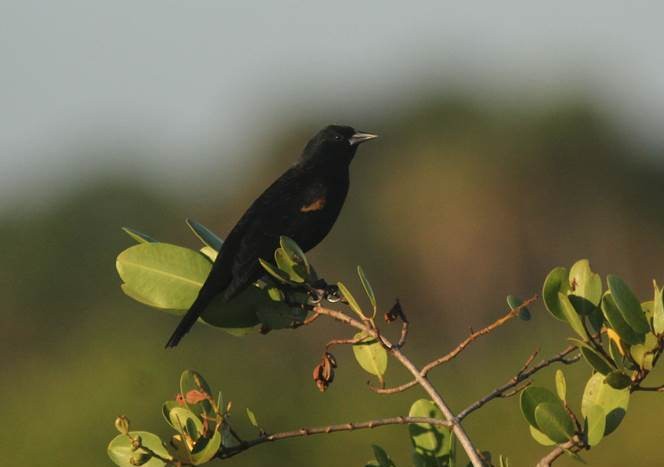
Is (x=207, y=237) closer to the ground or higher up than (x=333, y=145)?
higher up

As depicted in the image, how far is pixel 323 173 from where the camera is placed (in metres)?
5.91

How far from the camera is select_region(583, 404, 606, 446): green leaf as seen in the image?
315cm

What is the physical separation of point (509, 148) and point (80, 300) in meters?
13.1

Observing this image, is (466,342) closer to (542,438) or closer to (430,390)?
(430,390)

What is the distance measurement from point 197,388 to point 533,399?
29.5 inches

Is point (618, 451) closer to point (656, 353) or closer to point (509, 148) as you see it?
point (656, 353)

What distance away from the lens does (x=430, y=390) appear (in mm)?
3012

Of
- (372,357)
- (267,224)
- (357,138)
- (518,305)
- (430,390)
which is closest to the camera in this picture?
(430,390)

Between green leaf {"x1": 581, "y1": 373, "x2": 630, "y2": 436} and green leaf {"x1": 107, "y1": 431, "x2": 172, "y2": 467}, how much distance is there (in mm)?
907

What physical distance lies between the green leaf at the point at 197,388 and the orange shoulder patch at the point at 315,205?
2068 millimetres

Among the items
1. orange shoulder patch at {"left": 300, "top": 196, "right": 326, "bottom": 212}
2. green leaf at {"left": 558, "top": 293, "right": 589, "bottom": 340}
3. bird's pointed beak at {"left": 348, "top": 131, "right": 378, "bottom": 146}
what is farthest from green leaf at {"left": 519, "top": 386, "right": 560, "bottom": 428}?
bird's pointed beak at {"left": 348, "top": 131, "right": 378, "bottom": 146}

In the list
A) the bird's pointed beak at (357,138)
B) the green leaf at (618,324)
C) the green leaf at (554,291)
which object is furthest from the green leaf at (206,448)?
the bird's pointed beak at (357,138)

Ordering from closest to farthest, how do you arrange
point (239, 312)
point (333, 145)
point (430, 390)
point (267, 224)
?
point (430, 390), point (239, 312), point (267, 224), point (333, 145)

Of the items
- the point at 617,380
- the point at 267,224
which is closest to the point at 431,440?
the point at 617,380
